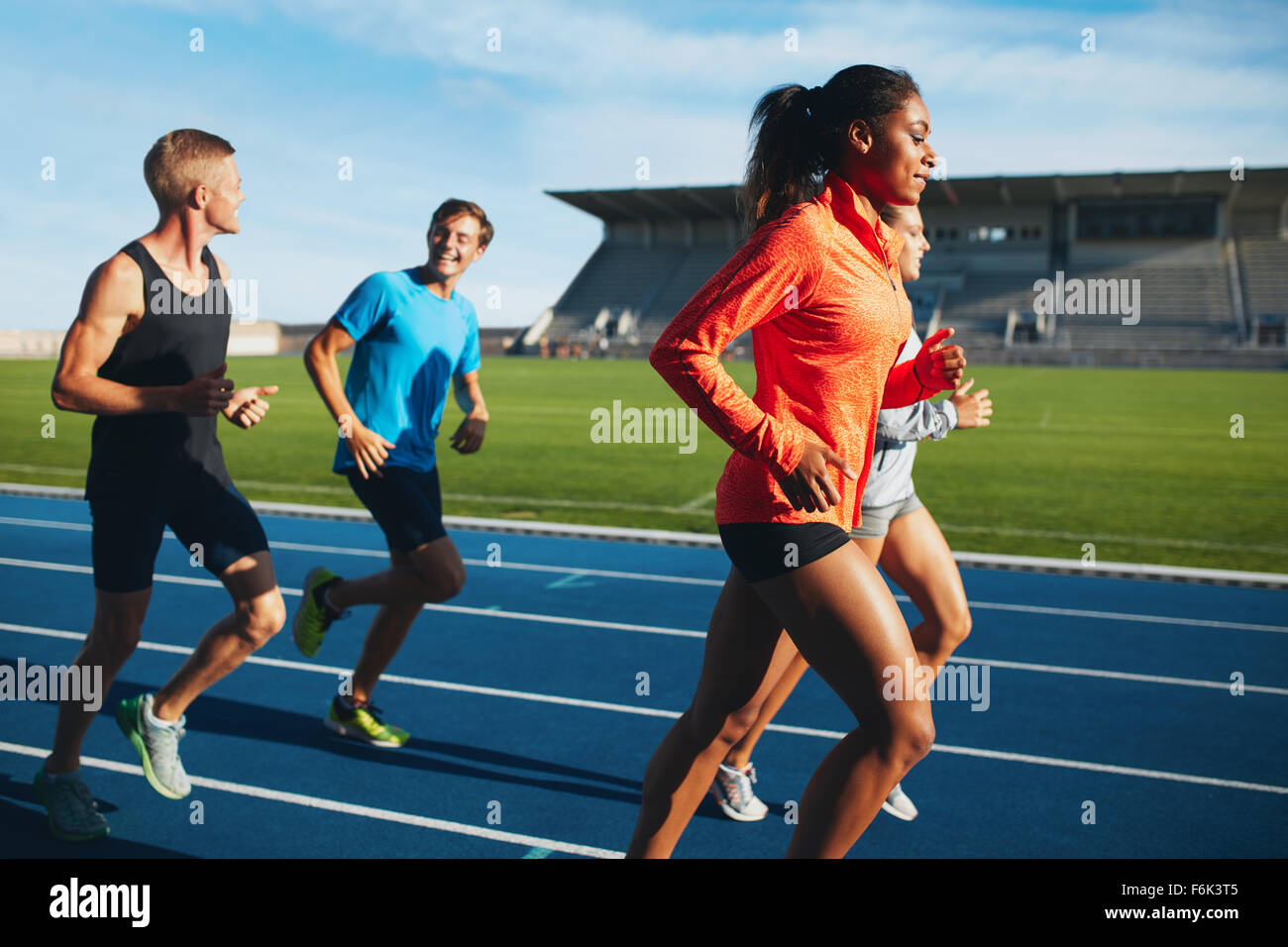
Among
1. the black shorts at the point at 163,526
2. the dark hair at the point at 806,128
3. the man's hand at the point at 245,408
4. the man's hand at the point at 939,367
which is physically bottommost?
the black shorts at the point at 163,526

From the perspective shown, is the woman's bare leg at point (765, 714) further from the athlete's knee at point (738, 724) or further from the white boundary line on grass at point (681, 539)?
the white boundary line on grass at point (681, 539)

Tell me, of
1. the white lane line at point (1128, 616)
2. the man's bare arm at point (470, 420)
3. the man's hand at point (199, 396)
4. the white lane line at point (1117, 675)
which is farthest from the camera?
the white lane line at point (1128, 616)

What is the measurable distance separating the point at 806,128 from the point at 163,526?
2423 millimetres

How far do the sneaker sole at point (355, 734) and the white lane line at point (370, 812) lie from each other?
0.54 meters

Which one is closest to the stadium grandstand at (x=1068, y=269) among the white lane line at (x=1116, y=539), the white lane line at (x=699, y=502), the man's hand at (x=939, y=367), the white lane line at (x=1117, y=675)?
the white lane line at (x=699, y=502)

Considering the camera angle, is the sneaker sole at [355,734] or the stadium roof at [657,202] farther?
the stadium roof at [657,202]

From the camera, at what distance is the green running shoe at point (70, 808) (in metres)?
3.44

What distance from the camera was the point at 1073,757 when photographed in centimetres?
433

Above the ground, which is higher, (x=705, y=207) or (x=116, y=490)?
(x=705, y=207)

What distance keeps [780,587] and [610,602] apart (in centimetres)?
438

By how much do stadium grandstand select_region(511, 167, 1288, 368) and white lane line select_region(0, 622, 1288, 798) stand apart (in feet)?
152

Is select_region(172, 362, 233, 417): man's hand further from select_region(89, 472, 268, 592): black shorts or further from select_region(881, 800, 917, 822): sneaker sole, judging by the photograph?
select_region(881, 800, 917, 822): sneaker sole
